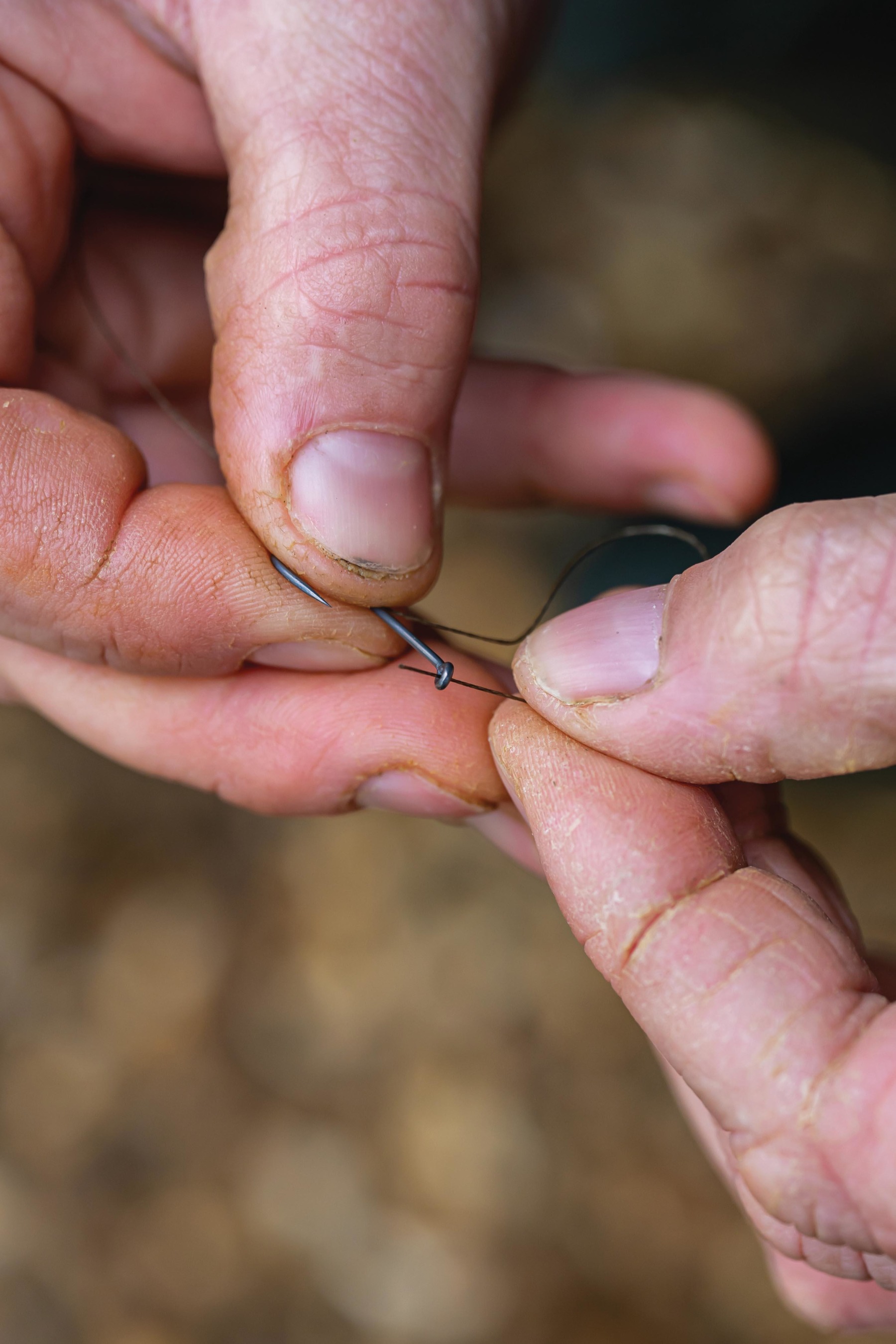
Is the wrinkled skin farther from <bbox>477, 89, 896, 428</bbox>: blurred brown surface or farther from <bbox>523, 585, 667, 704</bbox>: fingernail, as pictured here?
<bbox>477, 89, 896, 428</bbox>: blurred brown surface

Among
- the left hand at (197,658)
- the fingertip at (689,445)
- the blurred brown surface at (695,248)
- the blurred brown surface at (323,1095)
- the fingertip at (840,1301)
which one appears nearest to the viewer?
the left hand at (197,658)

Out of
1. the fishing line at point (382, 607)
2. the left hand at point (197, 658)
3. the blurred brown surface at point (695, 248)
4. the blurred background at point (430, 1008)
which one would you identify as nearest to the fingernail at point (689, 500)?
the blurred background at point (430, 1008)

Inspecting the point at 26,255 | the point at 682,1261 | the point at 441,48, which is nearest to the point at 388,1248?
the point at 682,1261

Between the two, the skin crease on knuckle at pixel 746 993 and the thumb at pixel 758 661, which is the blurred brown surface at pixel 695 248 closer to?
the thumb at pixel 758 661

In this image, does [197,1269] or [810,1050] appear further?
[197,1269]

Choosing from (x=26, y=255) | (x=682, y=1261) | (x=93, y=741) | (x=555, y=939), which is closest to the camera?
(x=26, y=255)

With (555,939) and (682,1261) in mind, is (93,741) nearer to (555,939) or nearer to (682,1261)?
(555,939)

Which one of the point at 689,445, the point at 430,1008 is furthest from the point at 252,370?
the point at 430,1008
